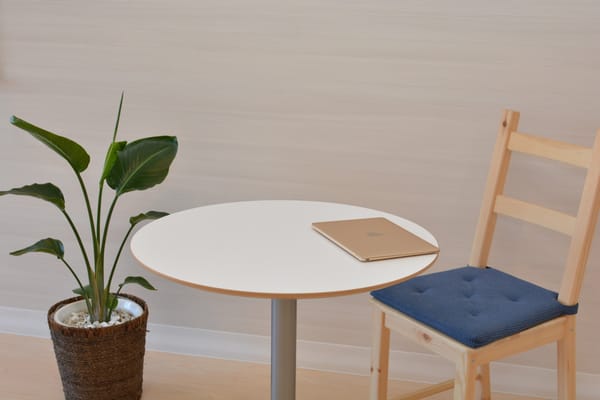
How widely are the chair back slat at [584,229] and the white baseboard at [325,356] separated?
69 cm

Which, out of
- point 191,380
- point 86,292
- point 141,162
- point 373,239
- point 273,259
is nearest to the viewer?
point 273,259

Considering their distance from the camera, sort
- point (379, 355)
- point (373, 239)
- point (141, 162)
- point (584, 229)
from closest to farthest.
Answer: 1. point (373, 239)
2. point (584, 229)
3. point (379, 355)
4. point (141, 162)

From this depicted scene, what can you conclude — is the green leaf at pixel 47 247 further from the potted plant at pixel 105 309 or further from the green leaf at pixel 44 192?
the green leaf at pixel 44 192

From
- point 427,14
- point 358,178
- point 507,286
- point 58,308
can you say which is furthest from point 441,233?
point 58,308

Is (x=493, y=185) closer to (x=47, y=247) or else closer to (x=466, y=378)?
(x=466, y=378)

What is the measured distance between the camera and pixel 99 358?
2.47 m

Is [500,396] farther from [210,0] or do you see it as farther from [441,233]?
[210,0]

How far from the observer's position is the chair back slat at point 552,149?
209cm

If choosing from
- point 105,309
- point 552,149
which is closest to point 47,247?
point 105,309

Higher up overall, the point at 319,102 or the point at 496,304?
the point at 319,102

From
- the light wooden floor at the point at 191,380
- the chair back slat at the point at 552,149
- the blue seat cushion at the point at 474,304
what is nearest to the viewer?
the blue seat cushion at the point at 474,304

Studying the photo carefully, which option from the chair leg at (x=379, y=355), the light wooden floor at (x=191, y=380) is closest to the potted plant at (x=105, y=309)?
the light wooden floor at (x=191, y=380)

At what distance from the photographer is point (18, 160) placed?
2865 millimetres

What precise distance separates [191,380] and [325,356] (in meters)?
0.46
